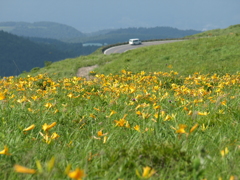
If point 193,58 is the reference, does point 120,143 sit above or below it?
above

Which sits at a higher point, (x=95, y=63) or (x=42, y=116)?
(x=42, y=116)

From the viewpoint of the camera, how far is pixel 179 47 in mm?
28359

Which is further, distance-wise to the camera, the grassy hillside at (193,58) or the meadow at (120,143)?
the grassy hillside at (193,58)

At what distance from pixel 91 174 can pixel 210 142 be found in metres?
1.43

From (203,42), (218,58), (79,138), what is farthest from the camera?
(203,42)

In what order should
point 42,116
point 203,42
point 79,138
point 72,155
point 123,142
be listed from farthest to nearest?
point 203,42
point 42,116
point 79,138
point 123,142
point 72,155

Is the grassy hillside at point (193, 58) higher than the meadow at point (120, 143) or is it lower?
lower

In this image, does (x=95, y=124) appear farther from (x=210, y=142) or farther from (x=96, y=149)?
(x=210, y=142)

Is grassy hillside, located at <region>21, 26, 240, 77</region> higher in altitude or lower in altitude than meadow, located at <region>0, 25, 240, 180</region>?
lower

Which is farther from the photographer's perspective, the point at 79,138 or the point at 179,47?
the point at 179,47

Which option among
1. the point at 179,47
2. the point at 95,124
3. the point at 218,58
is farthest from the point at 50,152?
the point at 179,47

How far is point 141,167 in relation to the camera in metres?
2.17

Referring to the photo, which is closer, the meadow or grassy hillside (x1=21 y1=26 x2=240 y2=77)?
the meadow

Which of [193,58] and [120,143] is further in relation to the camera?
[193,58]
